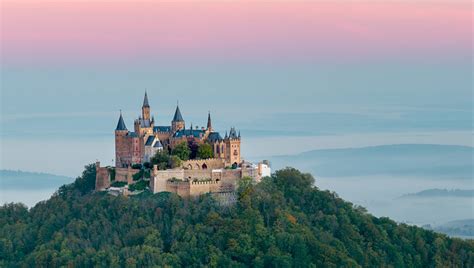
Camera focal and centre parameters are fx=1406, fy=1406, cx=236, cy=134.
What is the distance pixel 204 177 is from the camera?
9225 centimetres

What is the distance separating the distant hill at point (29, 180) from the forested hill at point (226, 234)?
53805mm

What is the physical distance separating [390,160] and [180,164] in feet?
289

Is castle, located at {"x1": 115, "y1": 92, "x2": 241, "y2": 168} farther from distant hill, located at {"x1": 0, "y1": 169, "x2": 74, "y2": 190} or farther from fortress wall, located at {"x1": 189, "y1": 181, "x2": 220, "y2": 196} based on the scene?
distant hill, located at {"x1": 0, "y1": 169, "x2": 74, "y2": 190}

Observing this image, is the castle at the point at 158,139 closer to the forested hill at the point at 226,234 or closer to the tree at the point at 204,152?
the tree at the point at 204,152

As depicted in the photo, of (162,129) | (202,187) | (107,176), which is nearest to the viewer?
(202,187)

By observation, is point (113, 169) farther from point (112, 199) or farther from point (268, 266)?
point (268, 266)

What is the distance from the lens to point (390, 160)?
177 meters

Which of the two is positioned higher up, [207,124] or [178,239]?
[207,124]

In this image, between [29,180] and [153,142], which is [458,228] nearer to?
[29,180]

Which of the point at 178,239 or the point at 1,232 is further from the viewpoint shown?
the point at 1,232

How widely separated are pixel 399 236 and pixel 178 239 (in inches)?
631

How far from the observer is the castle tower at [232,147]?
9394cm

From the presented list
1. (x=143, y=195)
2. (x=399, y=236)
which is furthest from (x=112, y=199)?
(x=399, y=236)

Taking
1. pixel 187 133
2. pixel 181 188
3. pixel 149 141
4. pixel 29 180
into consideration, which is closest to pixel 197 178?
pixel 181 188
